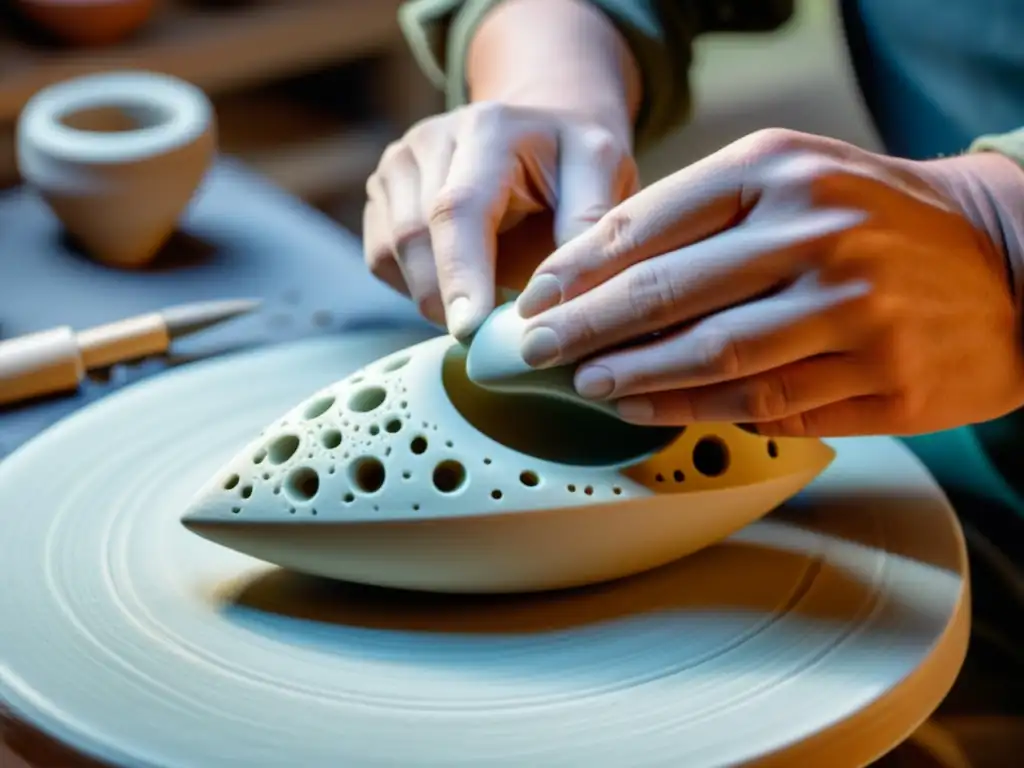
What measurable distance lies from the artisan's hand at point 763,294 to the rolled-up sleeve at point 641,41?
0.43 metres

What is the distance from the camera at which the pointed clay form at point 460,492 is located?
0.65 metres

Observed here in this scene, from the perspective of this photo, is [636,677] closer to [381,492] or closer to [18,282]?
[381,492]

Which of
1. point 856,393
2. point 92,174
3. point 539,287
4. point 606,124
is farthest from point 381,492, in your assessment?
point 92,174

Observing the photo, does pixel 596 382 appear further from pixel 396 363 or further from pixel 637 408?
pixel 396 363

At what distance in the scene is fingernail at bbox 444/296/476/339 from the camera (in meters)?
0.68

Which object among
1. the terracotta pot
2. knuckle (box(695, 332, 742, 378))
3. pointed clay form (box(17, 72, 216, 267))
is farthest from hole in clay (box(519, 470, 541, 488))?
the terracotta pot

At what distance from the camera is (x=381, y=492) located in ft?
2.15

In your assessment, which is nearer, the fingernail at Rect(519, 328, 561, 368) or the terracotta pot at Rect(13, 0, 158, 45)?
the fingernail at Rect(519, 328, 561, 368)

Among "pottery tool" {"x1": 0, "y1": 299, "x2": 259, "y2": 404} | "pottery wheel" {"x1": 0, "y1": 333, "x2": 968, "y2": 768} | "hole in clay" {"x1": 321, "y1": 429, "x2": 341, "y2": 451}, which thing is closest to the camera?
"pottery wheel" {"x1": 0, "y1": 333, "x2": 968, "y2": 768}

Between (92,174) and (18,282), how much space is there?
0.11 meters

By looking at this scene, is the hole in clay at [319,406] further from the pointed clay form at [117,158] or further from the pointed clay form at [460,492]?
the pointed clay form at [117,158]

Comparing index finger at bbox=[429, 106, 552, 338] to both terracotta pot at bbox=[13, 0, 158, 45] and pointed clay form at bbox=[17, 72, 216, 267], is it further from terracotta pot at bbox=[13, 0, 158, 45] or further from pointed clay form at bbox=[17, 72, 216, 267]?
terracotta pot at bbox=[13, 0, 158, 45]

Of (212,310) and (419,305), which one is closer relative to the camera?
(419,305)

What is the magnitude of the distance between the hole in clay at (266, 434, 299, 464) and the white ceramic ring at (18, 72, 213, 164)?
0.41m
